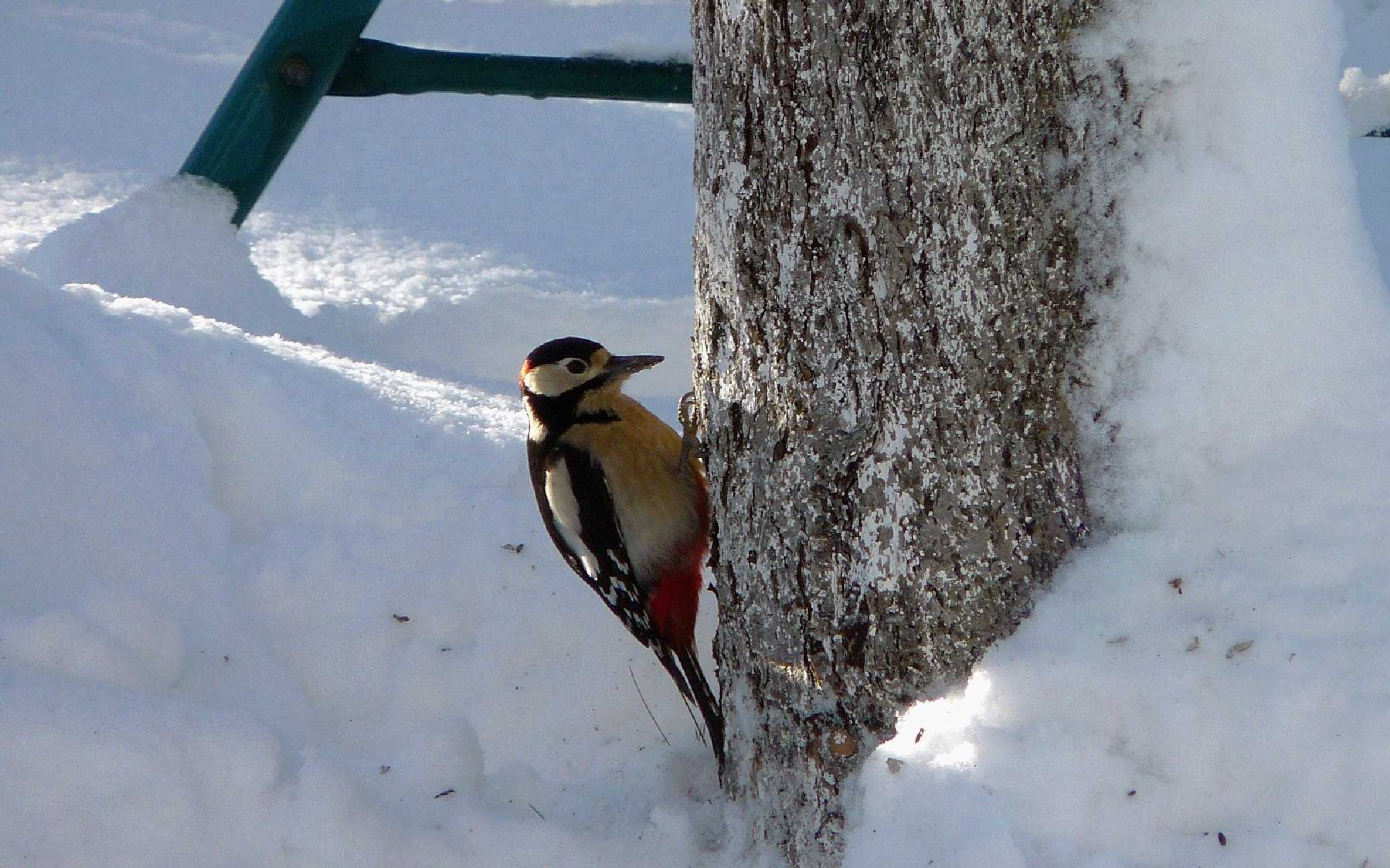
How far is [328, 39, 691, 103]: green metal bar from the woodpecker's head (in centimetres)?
145

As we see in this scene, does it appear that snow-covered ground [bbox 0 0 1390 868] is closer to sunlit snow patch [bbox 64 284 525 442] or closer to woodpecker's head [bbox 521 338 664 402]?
sunlit snow patch [bbox 64 284 525 442]

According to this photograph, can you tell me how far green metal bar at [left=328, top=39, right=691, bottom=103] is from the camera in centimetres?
376

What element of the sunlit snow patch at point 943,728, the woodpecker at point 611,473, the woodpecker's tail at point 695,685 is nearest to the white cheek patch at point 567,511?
the woodpecker at point 611,473

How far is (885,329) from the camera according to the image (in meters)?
1.59

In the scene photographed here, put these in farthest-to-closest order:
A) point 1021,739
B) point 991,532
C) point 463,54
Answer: point 463,54 < point 991,532 < point 1021,739

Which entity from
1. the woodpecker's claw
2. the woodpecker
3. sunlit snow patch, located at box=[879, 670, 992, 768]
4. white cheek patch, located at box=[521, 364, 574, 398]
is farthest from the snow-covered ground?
the woodpecker's claw

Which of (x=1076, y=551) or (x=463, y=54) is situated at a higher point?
(x=463, y=54)

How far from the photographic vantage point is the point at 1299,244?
150 cm

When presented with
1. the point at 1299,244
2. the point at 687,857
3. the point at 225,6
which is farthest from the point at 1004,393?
the point at 225,6

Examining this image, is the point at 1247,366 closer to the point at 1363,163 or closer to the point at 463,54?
the point at 463,54

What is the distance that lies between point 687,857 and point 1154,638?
33.4 inches

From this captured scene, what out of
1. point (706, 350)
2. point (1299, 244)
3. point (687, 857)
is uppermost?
point (1299, 244)

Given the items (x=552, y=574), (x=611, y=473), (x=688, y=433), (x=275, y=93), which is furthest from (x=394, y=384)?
(x=275, y=93)

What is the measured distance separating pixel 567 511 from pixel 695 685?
50 cm
